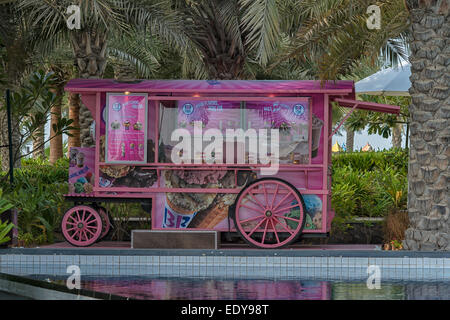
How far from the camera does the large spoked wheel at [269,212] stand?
11.3 metres

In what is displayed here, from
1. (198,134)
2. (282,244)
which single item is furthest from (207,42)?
(282,244)

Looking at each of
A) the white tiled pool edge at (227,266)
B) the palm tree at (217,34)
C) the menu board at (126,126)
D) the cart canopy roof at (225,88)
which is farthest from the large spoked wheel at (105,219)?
the palm tree at (217,34)

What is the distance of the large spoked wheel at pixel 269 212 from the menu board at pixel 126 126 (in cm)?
176

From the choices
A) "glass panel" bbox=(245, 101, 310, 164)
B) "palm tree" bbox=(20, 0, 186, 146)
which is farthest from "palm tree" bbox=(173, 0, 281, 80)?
"glass panel" bbox=(245, 101, 310, 164)

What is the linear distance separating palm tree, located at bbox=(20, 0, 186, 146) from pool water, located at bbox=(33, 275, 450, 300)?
4984mm

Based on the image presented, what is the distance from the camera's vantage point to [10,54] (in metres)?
14.4

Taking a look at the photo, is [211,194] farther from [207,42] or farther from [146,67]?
[146,67]

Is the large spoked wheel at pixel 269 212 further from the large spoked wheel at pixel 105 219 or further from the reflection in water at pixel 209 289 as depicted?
the large spoked wheel at pixel 105 219

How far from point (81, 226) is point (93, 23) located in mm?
5693

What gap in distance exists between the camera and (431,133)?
1087cm

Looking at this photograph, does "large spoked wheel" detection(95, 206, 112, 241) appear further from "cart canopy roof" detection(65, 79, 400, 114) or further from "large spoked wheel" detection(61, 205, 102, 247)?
"cart canopy roof" detection(65, 79, 400, 114)

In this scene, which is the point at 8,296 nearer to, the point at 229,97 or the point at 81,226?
the point at 81,226

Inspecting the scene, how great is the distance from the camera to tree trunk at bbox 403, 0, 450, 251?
10.8 metres
